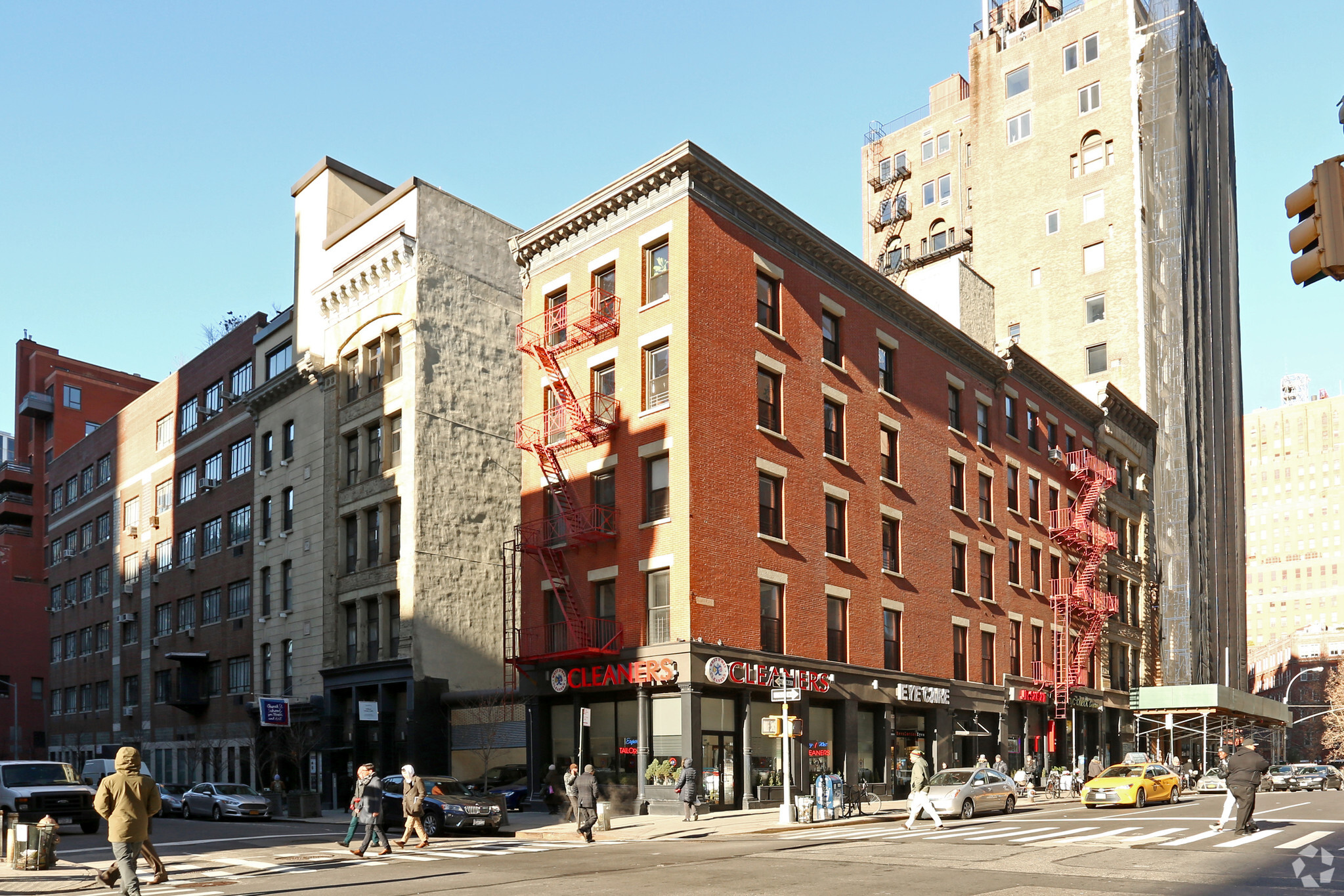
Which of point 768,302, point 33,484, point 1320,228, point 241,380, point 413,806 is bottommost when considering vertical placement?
point 413,806

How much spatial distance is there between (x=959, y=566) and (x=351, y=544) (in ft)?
79.0

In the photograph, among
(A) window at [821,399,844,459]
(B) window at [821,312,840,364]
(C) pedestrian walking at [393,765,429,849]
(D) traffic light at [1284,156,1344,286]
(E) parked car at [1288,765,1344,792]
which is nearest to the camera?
(D) traffic light at [1284,156,1344,286]

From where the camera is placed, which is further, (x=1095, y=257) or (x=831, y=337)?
(x=1095, y=257)

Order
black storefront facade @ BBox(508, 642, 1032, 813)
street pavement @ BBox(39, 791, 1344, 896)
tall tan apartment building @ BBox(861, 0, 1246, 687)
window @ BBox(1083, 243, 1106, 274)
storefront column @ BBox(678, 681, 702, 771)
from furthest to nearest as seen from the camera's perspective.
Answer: window @ BBox(1083, 243, 1106, 274), tall tan apartment building @ BBox(861, 0, 1246, 687), black storefront facade @ BBox(508, 642, 1032, 813), storefront column @ BBox(678, 681, 702, 771), street pavement @ BBox(39, 791, 1344, 896)

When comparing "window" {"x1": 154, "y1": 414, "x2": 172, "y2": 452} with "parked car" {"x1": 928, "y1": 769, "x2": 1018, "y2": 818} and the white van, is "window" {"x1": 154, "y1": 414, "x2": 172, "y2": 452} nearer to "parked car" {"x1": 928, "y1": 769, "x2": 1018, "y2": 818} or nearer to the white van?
the white van

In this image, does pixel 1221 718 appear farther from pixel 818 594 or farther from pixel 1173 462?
pixel 818 594

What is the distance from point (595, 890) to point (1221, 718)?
61.8 metres

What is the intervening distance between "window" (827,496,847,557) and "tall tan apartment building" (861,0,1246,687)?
31126 mm

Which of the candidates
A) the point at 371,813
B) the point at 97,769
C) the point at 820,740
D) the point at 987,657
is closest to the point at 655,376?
the point at 820,740

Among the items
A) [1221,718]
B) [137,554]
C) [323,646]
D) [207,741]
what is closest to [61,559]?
[137,554]

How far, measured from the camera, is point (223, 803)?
1592 inches

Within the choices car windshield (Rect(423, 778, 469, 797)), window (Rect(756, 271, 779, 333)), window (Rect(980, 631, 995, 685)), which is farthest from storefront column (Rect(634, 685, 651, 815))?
window (Rect(980, 631, 995, 685))

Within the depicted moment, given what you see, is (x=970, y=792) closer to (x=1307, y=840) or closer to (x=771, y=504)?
(x=771, y=504)

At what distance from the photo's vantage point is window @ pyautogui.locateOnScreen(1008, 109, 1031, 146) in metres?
79.3
